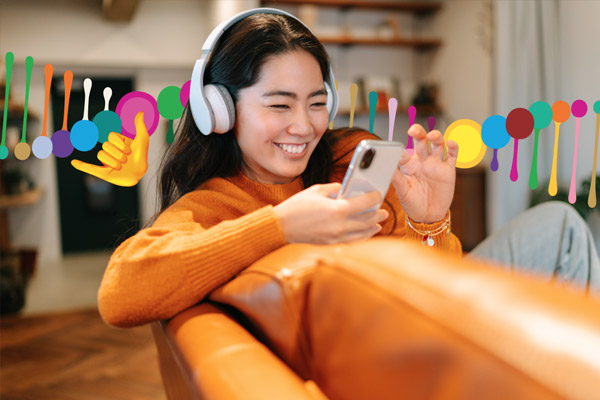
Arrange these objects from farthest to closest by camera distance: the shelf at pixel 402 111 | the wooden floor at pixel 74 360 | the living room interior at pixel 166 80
Result: 1. the shelf at pixel 402 111
2. the living room interior at pixel 166 80
3. the wooden floor at pixel 74 360

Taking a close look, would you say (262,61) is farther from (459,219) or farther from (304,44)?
(459,219)

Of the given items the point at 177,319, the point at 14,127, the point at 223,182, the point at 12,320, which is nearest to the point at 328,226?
the point at 177,319

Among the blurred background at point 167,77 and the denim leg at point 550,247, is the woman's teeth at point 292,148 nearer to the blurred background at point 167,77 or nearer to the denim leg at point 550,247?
the denim leg at point 550,247

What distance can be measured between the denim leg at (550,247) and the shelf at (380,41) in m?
3.08

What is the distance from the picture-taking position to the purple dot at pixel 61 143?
1.23 meters

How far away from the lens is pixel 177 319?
762 millimetres

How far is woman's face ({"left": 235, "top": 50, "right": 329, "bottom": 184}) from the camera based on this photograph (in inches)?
44.3

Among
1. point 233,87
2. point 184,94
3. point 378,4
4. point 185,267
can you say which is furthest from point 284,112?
point 378,4

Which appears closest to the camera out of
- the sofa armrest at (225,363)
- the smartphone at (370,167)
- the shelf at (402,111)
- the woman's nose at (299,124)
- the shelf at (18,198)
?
the sofa armrest at (225,363)

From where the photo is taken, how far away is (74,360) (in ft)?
8.11

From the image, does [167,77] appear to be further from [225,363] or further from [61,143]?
[225,363]

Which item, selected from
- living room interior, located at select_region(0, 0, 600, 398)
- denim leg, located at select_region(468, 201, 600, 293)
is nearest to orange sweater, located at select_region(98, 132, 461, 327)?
denim leg, located at select_region(468, 201, 600, 293)

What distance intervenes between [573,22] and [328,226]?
151 cm

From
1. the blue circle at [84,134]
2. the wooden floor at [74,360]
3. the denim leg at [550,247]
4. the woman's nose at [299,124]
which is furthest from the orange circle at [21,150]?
the denim leg at [550,247]
